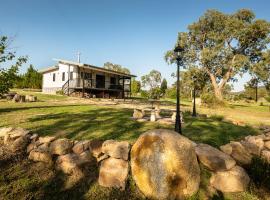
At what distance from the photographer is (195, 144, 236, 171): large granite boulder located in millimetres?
4582

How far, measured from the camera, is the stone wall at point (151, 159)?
4023mm

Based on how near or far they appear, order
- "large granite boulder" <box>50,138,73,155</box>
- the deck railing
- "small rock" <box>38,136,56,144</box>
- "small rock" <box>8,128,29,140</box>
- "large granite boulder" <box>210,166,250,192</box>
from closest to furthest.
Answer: "large granite boulder" <box>210,166,250,192</box>, "large granite boulder" <box>50,138,73,155</box>, "small rock" <box>38,136,56,144</box>, "small rock" <box>8,128,29,140</box>, the deck railing

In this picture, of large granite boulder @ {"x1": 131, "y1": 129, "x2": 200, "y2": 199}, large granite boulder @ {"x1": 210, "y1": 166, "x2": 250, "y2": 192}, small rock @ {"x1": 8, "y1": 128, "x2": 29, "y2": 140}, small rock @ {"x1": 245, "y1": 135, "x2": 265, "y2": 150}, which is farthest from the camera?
small rock @ {"x1": 245, "y1": 135, "x2": 265, "y2": 150}

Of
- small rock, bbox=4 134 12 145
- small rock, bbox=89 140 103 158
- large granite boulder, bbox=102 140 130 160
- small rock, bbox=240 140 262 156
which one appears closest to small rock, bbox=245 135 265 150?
small rock, bbox=240 140 262 156

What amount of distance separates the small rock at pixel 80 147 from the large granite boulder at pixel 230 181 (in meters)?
2.94

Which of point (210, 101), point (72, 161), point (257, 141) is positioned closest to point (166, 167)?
point (72, 161)

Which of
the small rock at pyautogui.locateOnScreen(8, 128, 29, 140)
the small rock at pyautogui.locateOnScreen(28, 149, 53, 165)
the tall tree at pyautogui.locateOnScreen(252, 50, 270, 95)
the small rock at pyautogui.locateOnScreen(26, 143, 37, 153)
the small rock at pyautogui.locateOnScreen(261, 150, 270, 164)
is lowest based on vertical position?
the small rock at pyautogui.locateOnScreen(261, 150, 270, 164)

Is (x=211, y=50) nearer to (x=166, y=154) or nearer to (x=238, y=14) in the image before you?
(x=238, y=14)

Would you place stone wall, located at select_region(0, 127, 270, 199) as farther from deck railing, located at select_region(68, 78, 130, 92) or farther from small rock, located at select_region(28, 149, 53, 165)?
deck railing, located at select_region(68, 78, 130, 92)

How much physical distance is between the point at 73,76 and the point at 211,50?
18.7m

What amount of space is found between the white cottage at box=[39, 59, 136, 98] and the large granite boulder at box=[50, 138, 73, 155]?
18652mm

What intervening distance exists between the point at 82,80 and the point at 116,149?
21482 mm

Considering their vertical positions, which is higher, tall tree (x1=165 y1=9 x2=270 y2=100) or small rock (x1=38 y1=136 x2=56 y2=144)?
tall tree (x1=165 y1=9 x2=270 y2=100)

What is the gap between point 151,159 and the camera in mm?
4145
